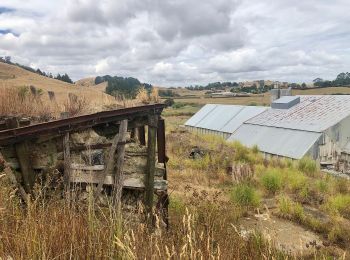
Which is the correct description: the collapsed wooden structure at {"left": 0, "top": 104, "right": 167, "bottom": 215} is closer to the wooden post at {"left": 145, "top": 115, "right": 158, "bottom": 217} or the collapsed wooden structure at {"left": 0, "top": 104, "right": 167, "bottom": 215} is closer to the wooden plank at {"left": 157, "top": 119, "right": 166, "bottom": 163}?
the wooden post at {"left": 145, "top": 115, "right": 158, "bottom": 217}

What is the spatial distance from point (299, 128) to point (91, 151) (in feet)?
67.3

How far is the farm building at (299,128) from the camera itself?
75.6ft

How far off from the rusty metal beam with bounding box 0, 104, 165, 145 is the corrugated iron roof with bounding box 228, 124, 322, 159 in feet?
55.6

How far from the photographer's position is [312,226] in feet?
34.0

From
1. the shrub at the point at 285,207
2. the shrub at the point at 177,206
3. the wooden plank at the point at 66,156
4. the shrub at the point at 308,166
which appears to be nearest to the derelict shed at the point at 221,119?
the shrub at the point at 308,166

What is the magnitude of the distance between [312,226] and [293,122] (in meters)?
16.7

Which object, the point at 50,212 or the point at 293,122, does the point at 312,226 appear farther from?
the point at 293,122

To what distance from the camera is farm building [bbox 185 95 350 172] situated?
23.0m

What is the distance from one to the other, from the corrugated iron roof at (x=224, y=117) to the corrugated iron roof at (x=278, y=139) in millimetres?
2296

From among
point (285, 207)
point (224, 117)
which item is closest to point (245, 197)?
point (285, 207)

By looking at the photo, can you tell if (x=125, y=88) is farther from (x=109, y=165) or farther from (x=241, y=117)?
(x=109, y=165)

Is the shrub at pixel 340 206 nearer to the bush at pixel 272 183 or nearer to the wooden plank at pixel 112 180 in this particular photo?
the bush at pixel 272 183

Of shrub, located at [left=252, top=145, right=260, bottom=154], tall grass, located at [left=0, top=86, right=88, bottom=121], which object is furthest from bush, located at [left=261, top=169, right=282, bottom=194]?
shrub, located at [left=252, top=145, right=260, bottom=154]

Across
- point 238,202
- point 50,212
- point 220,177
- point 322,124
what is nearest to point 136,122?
point 50,212
